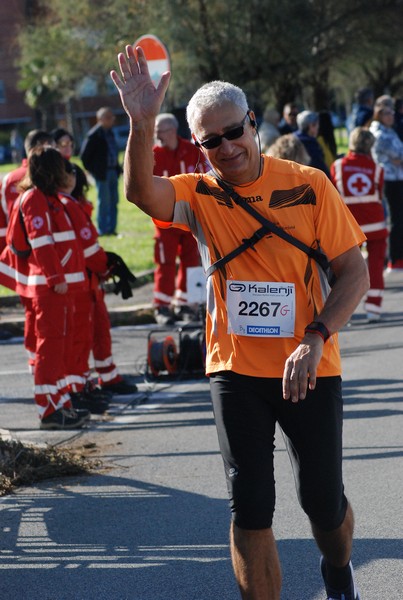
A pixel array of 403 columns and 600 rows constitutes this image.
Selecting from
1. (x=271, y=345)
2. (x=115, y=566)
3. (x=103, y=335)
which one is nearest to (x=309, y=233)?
(x=271, y=345)

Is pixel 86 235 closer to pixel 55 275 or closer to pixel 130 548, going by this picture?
pixel 55 275

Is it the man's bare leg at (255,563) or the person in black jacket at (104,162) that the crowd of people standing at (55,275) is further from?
the person in black jacket at (104,162)

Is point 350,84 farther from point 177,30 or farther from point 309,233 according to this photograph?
point 309,233

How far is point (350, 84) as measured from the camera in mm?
47500

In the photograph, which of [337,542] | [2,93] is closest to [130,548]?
[337,542]

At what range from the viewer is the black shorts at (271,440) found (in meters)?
4.10

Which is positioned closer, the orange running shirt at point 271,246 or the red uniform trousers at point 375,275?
the orange running shirt at point 271,246

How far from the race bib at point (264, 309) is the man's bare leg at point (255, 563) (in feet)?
2.40

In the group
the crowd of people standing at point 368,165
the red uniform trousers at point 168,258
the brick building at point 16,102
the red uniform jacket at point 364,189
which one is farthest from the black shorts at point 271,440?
the brick building at point 16,102

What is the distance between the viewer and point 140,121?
4.04 meters

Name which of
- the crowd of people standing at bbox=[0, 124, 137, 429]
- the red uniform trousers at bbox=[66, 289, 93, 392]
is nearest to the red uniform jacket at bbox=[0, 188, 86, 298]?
the crowd of people standing at bbox=[0, 124, 137, 429]

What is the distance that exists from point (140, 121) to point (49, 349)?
4476 mm

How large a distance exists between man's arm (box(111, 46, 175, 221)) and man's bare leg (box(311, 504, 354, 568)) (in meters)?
1.39

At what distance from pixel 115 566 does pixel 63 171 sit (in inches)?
149
